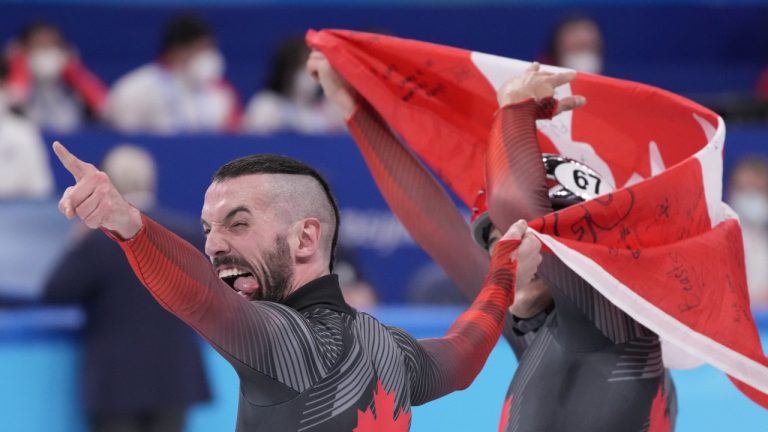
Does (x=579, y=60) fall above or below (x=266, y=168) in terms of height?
below

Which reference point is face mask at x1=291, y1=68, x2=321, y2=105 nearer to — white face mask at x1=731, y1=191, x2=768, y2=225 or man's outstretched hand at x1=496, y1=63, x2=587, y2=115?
white face mask at x1=731, y1=191, x2=768, y2=225

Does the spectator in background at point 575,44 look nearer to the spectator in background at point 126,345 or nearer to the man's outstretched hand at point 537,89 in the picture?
the spectator in background at point 126,345

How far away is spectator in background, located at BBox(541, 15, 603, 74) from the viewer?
25.7ft

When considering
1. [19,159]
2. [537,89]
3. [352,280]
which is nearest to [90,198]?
[537,89]

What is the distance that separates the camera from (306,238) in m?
2.53

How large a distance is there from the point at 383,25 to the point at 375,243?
142 inches

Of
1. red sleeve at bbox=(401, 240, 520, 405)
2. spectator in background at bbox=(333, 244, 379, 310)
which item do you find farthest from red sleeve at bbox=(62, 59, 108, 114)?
red sleeve at bbox=(401, 240, 520, 405)

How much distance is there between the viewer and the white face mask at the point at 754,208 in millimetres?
7152

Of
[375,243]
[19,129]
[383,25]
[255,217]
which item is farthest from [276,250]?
[383,25]

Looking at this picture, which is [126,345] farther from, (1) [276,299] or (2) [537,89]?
(1) [276,299]

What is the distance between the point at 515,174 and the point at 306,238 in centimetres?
60

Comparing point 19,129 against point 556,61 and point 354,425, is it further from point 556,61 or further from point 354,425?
point 354,425

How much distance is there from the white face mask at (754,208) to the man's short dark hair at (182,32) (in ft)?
10.7

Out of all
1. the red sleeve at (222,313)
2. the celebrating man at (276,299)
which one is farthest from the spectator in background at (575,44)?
the red sleeve at (222,313)
